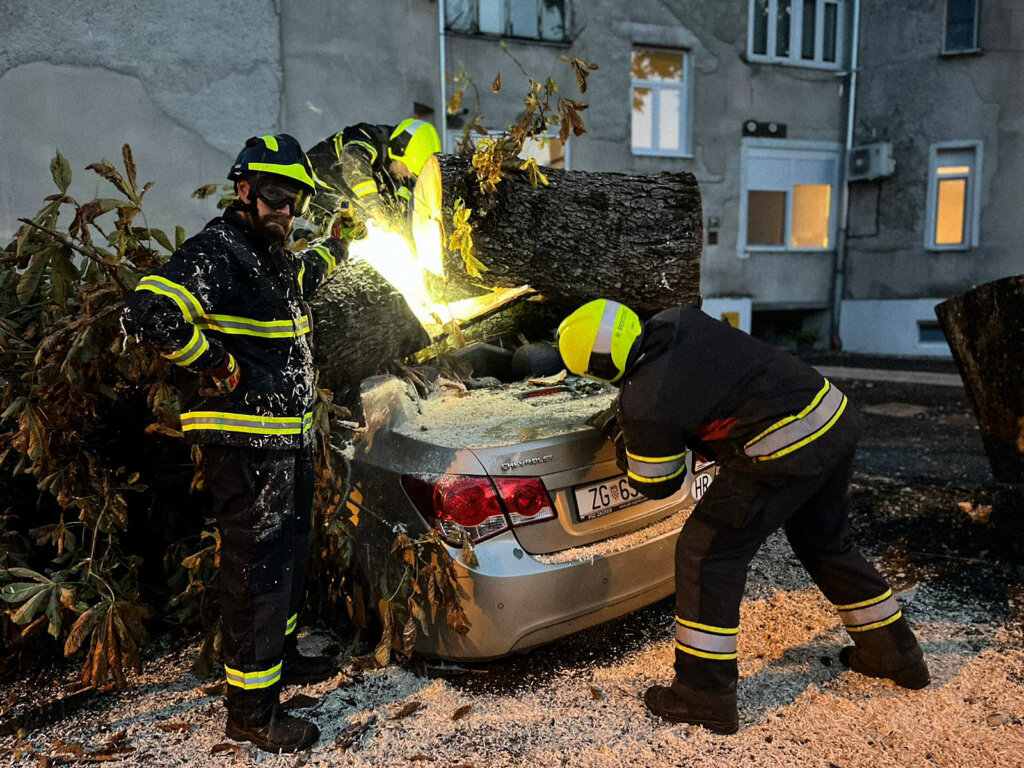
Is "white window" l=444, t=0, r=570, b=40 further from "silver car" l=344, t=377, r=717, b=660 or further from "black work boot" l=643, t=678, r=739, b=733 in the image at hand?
"black work boot" l=643, t=678, r=739, b=733

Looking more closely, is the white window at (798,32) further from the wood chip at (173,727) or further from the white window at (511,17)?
the wood chip at (173,727)

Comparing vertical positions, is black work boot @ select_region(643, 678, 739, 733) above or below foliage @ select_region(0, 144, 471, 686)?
below

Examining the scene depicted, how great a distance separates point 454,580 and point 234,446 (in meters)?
0.90

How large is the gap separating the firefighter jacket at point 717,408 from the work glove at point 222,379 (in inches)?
52.3

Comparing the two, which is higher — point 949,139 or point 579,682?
point 949,139

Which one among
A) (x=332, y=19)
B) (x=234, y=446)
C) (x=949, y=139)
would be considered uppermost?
(x=332, y=19)

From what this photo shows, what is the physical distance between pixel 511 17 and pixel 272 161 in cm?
1053

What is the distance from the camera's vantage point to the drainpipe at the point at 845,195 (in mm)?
13625

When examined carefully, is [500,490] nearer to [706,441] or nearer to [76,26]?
[706,441]

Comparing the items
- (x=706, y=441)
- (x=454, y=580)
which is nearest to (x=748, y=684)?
(x=706, y=441)

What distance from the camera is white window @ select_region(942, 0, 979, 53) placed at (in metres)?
12.5

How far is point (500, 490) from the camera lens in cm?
256

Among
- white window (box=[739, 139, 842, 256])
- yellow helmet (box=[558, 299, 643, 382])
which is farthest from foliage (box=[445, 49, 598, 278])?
white window (box=[739, 139, 842, 256])

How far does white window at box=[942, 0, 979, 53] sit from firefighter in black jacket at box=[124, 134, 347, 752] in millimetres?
14282
